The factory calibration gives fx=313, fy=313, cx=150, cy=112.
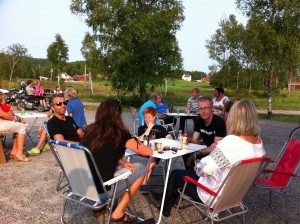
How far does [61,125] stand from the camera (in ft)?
15.0

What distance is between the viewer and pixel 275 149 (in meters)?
7.71

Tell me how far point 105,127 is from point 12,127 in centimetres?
351

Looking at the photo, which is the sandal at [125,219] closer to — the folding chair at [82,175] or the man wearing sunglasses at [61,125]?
the folding chair at [82,175]

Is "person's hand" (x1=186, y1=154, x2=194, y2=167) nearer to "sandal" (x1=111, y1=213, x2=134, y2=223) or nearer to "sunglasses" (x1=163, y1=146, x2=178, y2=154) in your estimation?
"sunglasses" (x1=163, y1=146, x2=178, y2=154)

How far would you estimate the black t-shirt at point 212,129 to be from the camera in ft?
14.0

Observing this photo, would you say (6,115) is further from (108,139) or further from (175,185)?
(175,185)

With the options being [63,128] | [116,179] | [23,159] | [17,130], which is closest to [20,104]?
[17,130]

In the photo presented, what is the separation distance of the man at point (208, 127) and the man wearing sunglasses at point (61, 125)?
5.79 ft

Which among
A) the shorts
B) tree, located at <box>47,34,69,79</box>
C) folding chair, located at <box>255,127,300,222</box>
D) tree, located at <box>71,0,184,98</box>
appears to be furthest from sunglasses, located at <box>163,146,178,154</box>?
tree, located at <box>47,34,69,79</box>

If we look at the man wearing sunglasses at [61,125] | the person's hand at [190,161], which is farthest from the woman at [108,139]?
the man wearing sunglasses at [61,125]

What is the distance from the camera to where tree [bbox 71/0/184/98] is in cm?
1838

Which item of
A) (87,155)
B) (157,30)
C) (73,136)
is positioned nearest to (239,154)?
(87,155)

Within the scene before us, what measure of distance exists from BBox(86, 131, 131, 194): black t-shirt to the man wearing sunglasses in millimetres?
1545

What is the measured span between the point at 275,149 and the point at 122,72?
1310 cm
